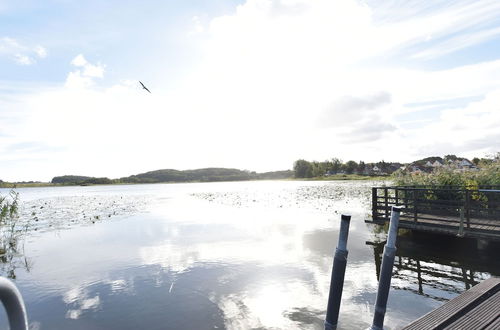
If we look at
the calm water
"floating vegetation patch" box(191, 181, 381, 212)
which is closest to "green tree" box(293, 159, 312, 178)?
"floating vegetation patch" box(191, 181, 381, 212)

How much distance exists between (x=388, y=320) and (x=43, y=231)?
27.5 m

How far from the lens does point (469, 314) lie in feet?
20.4

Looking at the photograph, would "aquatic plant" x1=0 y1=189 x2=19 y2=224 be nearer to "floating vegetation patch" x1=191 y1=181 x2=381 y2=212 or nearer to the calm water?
the calm water

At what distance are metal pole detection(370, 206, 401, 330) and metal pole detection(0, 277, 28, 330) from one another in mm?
5449

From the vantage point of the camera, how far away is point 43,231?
1009 inches

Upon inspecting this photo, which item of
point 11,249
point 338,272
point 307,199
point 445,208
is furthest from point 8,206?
point 307,199

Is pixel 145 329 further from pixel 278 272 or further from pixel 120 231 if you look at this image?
pixel 120 231

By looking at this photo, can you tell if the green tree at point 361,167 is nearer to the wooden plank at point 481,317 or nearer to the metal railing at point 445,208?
the metal railing at point 445,208

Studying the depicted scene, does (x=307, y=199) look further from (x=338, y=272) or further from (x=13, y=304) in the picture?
(x=13, y=304)

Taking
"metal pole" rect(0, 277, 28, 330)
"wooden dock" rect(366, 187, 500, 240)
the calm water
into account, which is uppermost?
"metal pole" rect(0, 277, 28, 330)

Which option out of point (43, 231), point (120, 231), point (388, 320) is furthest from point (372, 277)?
point (43, 231)

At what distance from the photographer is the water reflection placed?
422 inches

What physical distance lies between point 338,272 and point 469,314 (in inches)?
133

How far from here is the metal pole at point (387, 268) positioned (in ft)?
18.4
